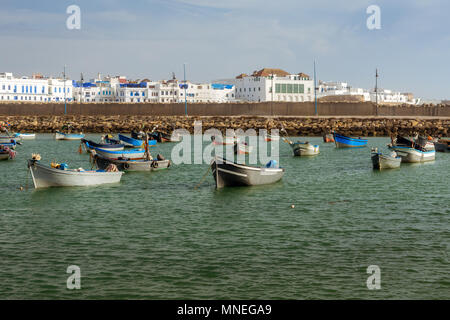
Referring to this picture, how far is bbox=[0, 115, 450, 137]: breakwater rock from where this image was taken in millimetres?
90125

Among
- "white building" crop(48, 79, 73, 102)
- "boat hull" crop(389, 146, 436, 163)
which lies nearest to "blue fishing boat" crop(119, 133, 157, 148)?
"boat hull" crop(389, 146, 436, 163)

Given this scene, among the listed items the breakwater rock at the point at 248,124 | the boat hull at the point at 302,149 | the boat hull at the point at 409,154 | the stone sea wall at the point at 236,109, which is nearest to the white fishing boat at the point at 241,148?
the boat hull at the point at 302,149

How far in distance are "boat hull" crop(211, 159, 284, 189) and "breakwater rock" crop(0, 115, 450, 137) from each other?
58.8 meters

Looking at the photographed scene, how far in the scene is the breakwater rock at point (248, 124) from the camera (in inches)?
3548

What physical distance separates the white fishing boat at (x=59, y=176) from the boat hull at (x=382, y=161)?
2003 centimetres

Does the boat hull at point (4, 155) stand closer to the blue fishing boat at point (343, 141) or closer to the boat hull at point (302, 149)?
the boat hull at point (302, 149)

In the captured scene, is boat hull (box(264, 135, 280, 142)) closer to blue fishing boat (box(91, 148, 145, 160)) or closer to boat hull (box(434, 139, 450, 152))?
boat hull (box(434, 139, 450, 152))

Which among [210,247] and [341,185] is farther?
[341,185]
